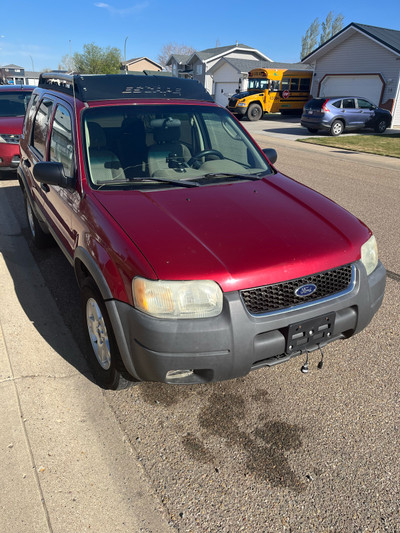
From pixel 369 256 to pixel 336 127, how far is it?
18451 millimetres

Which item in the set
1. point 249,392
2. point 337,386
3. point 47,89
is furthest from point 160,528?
point 47,89

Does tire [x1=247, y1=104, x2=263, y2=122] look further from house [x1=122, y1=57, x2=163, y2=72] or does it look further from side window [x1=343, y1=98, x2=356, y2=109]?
house [x1=122, y1=57, x2=163, y2=72]

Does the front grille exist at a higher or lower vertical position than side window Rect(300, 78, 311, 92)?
lower

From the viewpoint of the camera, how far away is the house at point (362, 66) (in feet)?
78.3

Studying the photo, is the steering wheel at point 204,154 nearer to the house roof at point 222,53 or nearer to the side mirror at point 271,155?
the side mirror at point 271,155

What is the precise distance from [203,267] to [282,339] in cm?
60

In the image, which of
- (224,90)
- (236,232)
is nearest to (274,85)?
(224,90)

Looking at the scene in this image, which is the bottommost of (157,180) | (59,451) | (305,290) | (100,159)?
(59,451)

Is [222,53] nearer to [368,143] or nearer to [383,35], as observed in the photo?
[383,35]

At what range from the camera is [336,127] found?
63.0 feet

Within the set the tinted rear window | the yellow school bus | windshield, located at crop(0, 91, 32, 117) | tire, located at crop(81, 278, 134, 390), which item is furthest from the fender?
the yellow school bus

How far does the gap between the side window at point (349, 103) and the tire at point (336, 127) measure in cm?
70

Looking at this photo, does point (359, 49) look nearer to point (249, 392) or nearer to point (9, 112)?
point (9, 112)

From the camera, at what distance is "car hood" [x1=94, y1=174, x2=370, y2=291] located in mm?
2172
